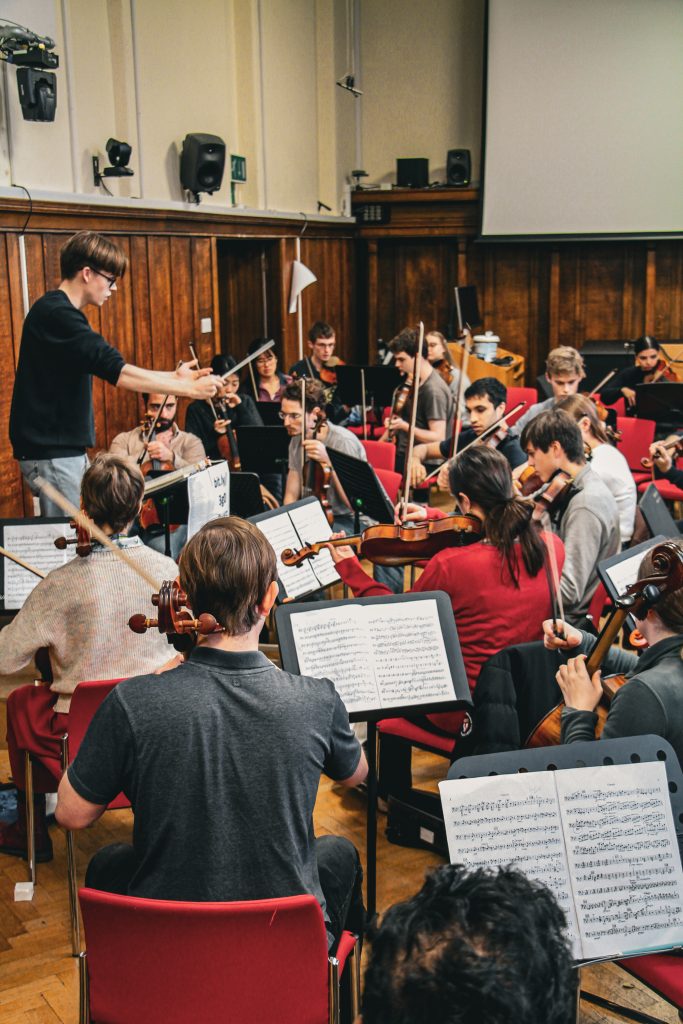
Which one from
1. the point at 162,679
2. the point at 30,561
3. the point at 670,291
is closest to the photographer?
the point at 162,679

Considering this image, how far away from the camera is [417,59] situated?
33.7ft

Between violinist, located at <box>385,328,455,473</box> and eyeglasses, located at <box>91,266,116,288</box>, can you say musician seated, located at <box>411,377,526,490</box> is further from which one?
eyeglasses, located at <box>91,266,116,288</box>

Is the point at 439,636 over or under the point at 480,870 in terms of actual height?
under

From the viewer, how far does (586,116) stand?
9523 mm

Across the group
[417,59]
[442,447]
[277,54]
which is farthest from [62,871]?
[417,59]

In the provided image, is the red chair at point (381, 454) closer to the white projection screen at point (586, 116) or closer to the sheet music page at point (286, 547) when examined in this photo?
the sheet music page at point (286, 547)

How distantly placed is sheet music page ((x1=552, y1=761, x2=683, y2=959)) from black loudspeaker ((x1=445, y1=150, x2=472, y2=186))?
8.96 metres

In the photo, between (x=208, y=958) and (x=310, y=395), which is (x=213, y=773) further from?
(x=310, y=395)

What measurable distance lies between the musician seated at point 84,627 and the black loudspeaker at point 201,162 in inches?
186

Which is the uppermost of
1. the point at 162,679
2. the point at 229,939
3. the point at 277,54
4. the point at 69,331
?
the point at 277,54

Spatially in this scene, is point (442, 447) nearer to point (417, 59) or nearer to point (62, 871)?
point (62, 871)

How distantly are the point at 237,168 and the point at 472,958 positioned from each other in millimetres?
7866

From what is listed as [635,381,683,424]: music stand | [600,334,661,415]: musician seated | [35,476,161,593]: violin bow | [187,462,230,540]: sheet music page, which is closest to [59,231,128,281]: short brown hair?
[187,462,230,540]: sheet music page

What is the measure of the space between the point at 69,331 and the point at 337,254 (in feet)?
21.7
